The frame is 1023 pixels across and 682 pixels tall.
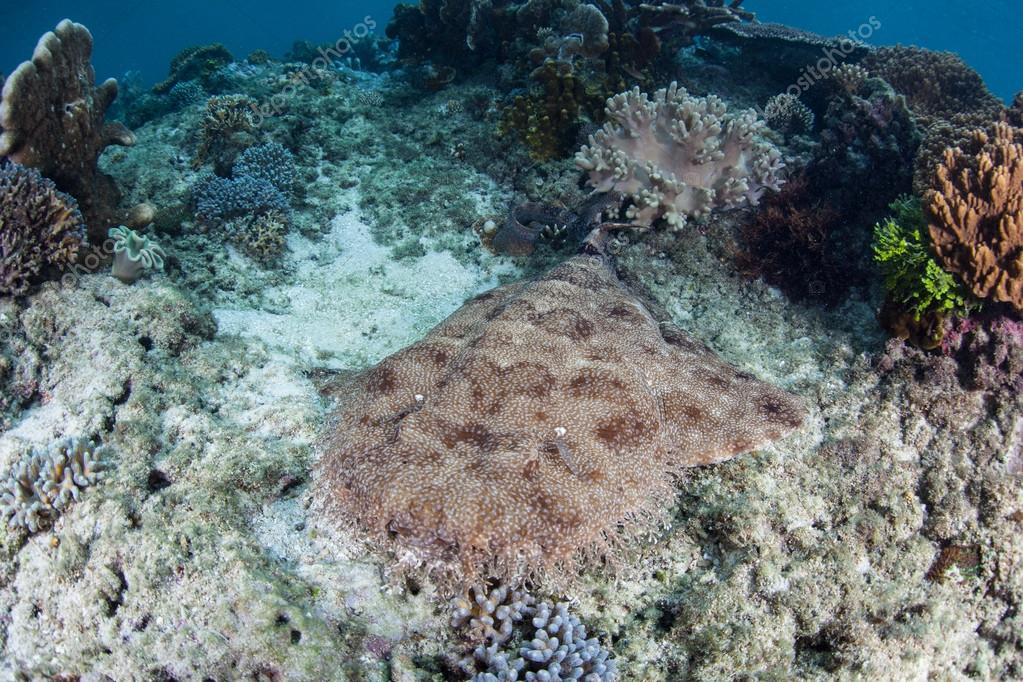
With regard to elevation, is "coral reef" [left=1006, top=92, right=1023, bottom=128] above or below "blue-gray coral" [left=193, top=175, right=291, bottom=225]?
above

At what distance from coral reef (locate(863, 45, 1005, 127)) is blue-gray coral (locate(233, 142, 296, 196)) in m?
8.26

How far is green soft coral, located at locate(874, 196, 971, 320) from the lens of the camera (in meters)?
4.11

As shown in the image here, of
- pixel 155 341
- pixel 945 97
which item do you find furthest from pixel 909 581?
pixel 945 97

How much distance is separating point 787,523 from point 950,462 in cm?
144

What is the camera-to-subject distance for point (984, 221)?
13.7 ft

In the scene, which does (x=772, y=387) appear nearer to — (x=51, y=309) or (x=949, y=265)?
(x=949, y=265)

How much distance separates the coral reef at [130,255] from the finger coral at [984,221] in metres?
6.52

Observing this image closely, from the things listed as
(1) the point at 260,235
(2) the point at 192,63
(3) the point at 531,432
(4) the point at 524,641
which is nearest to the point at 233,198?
(1) the point at 260,235

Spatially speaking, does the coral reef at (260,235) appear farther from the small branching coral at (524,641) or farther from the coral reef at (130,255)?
the small branching coral at (524,641)

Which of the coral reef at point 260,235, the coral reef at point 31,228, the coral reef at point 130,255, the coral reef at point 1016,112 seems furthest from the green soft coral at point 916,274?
the coral reef at point 31,228

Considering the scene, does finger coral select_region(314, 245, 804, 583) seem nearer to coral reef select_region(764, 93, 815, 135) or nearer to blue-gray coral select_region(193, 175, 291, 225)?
blue-gray coral select_region(193, 175, 291, 225)

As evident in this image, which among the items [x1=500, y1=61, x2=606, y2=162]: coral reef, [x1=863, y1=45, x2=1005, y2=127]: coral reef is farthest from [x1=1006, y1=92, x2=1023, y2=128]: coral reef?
[x1=500, y1=61, x2=606, y2=162]: coral reef

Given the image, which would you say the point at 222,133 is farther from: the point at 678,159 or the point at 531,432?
the point at 531,432

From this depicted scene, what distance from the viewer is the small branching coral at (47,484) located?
331cm
